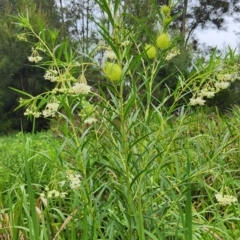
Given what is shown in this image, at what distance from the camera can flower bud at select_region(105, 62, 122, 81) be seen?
1.13 m

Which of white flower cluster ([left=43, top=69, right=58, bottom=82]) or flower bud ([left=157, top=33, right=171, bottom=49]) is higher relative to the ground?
flower bud ([left=157, top=33, right=171, bottom=49])

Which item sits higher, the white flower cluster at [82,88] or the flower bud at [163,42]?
the flower bud at [163,42]

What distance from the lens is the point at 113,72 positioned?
1129 millimetres

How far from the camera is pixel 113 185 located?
1422 millimetres

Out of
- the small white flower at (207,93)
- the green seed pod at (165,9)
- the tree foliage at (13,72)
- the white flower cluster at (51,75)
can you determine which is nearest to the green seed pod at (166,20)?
the green seed pod at (165,9)

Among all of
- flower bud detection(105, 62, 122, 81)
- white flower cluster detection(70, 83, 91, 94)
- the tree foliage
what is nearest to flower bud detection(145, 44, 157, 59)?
flower bud detection(105, 62, 122, 81)

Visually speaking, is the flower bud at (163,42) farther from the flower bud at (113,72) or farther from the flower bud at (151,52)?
the flower bud at (113,72)

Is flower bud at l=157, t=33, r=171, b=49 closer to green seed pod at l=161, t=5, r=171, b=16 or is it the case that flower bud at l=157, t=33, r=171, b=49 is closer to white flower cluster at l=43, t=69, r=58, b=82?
green seed pod at l=161, t=5, r=171, b=16

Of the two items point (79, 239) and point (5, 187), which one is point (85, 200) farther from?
point (5, 187)

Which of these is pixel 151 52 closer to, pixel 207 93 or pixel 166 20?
pixel 166 20

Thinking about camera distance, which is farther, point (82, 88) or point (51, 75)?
point (51, 75)

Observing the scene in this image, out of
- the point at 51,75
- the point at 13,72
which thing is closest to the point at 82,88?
the point at 51,75

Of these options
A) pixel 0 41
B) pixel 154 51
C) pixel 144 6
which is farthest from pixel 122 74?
pixel 0 41

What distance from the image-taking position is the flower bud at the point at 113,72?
1.13 m
